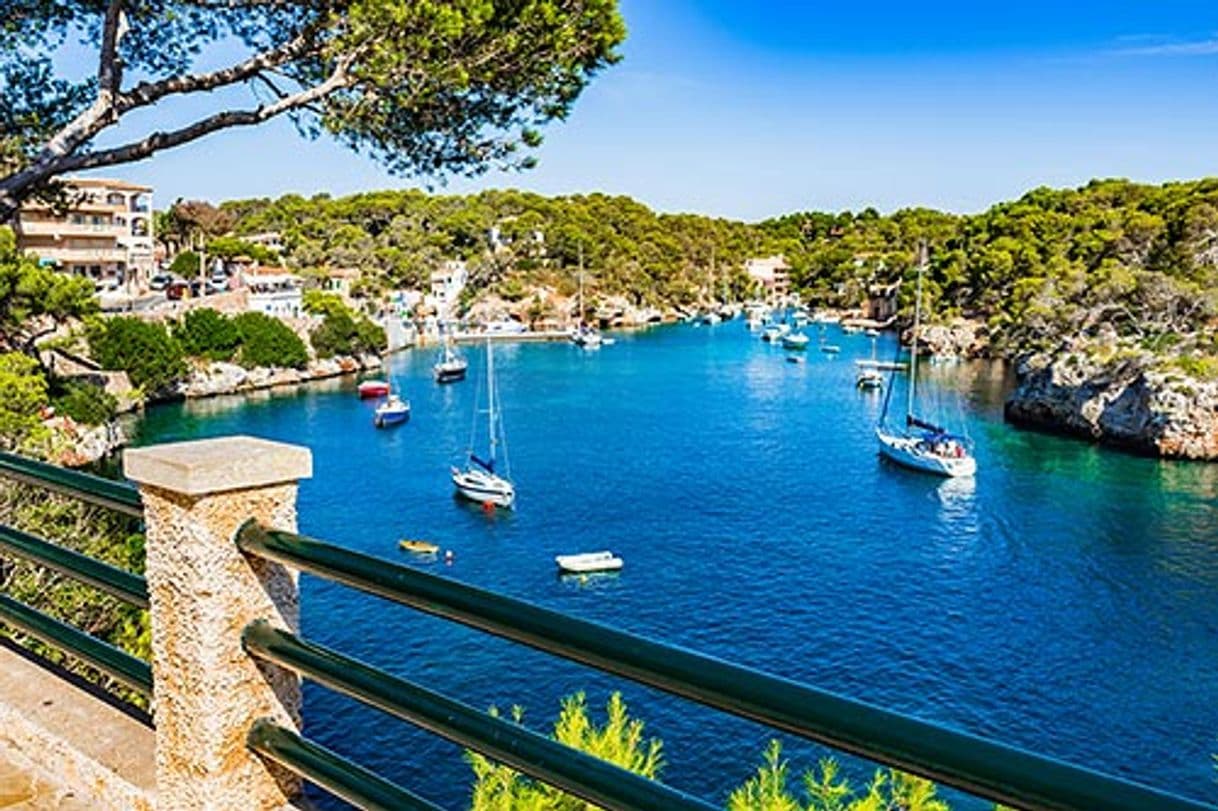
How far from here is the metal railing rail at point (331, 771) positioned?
4.23 feet

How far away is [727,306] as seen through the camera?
274 feet

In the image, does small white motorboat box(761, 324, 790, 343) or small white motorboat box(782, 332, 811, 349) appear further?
small white motorboat box(761, 324, 790, 343)

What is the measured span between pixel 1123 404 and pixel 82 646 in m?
34.1

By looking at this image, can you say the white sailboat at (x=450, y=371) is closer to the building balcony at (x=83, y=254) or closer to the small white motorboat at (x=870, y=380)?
A: the building balcony at (x=83, y=254)

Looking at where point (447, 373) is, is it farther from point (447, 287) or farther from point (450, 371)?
point (447, 287)

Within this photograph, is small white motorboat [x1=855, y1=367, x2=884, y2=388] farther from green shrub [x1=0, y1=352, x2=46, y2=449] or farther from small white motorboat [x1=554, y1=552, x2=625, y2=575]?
green shrub [x1=0, y1=352, x2=46, y2=449]

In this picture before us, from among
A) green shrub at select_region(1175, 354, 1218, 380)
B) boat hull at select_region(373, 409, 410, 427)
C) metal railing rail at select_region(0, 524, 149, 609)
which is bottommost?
boat hull at select_region(373, 409, 410, 427)

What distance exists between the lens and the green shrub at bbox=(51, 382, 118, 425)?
2722cm

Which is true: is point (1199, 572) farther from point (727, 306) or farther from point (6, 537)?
point (727, 306)

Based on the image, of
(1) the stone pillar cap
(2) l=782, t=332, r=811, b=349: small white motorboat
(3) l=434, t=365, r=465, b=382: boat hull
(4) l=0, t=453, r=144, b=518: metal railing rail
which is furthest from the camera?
(2) l=782, t=332, r=811, b=349: small white motorboat

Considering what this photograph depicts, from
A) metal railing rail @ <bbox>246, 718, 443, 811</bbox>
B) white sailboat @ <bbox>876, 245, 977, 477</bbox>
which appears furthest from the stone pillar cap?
white sailboat @ <bbox>876, 245, 977, 477</bbox>

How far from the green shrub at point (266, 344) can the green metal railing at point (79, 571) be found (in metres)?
41.1

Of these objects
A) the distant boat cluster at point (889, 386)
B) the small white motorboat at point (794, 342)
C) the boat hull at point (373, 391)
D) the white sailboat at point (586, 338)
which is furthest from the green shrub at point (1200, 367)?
the white sailboat at point (586, 338)

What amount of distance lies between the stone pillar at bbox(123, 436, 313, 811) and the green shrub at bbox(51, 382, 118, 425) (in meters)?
28.8
